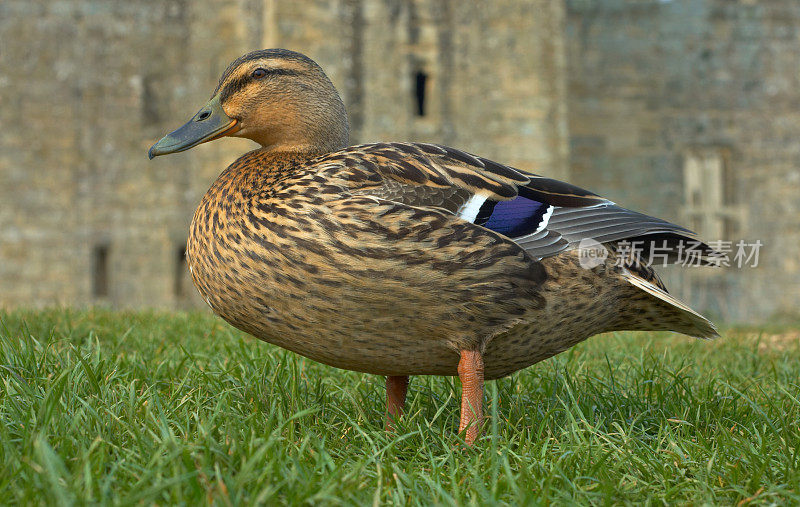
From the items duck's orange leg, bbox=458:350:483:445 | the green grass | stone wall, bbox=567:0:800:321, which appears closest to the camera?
the green grass

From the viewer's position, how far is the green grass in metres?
1.94

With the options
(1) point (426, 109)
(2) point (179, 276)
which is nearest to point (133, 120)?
(2) point (179, 276)

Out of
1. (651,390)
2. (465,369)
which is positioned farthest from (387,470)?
(651,390)

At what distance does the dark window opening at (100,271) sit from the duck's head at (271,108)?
45.4 ft

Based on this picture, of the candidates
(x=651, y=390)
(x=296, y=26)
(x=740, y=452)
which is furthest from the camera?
(x=296, y=26)

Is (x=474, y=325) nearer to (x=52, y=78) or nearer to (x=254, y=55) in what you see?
(x=254, y=55)

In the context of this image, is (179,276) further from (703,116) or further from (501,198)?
(501,198)

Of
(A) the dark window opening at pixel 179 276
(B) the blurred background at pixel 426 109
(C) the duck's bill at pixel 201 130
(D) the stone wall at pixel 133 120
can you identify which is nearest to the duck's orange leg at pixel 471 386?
(C) the duck's bill at pixel 201 130

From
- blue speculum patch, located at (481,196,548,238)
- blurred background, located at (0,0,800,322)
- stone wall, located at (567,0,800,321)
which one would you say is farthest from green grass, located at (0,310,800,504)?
stone wall, located at (567,0,800,321)

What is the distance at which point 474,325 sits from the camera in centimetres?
254

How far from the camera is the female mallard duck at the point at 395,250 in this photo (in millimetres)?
2443

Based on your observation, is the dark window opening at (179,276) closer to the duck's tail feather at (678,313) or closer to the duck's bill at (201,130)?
the duck's bill at (201,130)

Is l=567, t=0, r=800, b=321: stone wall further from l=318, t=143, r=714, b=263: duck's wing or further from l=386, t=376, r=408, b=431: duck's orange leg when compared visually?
l=386, t=376, r=408, b=431: duck's orange leg

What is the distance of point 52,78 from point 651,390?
15.1m
